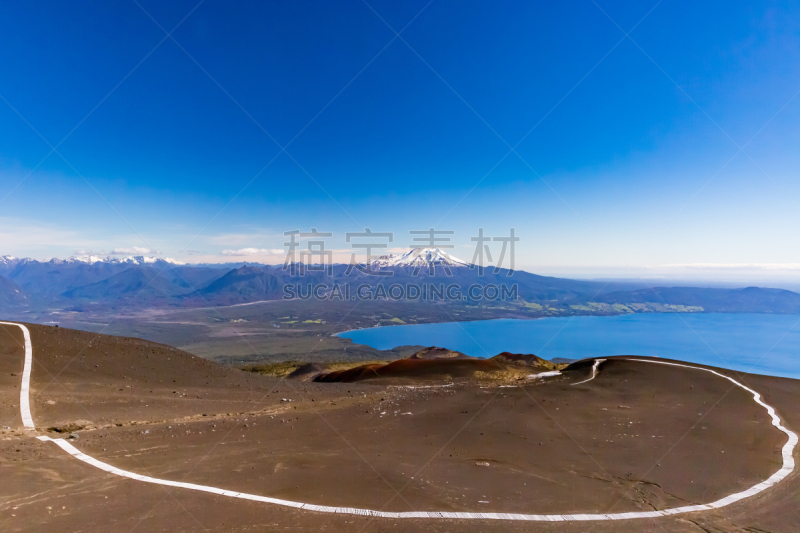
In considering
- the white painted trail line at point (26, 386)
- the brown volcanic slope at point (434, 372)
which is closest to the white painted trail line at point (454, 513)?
the white painted trail line at point (26, 386)

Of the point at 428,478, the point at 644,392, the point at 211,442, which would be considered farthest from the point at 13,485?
the point at 644,392

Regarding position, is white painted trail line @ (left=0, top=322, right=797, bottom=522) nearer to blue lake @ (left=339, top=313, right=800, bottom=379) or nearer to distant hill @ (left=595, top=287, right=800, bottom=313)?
blue lake @ (left=339, top=313, right=800, bottom=379)

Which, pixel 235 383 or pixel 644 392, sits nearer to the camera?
pixel 644 392

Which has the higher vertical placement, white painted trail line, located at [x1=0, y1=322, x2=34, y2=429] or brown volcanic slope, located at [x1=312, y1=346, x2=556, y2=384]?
white painted trail line, located at [x1=0, y1=322, x2=34, y2=429]

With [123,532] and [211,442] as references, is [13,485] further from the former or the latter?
[211,442]

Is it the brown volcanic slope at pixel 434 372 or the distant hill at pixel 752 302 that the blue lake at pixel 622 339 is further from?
the brown volcanic slope at pixel 434 372

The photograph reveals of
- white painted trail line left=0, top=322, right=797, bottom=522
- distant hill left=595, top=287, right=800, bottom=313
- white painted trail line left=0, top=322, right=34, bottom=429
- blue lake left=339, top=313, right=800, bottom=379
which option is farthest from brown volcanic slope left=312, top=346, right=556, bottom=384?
distant hill left=595, top=287, right=800, bottom=313

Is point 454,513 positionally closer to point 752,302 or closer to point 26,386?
point 26,386

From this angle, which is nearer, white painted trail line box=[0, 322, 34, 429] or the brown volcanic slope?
white painted trail line box=[0, 322, 34, 429]
